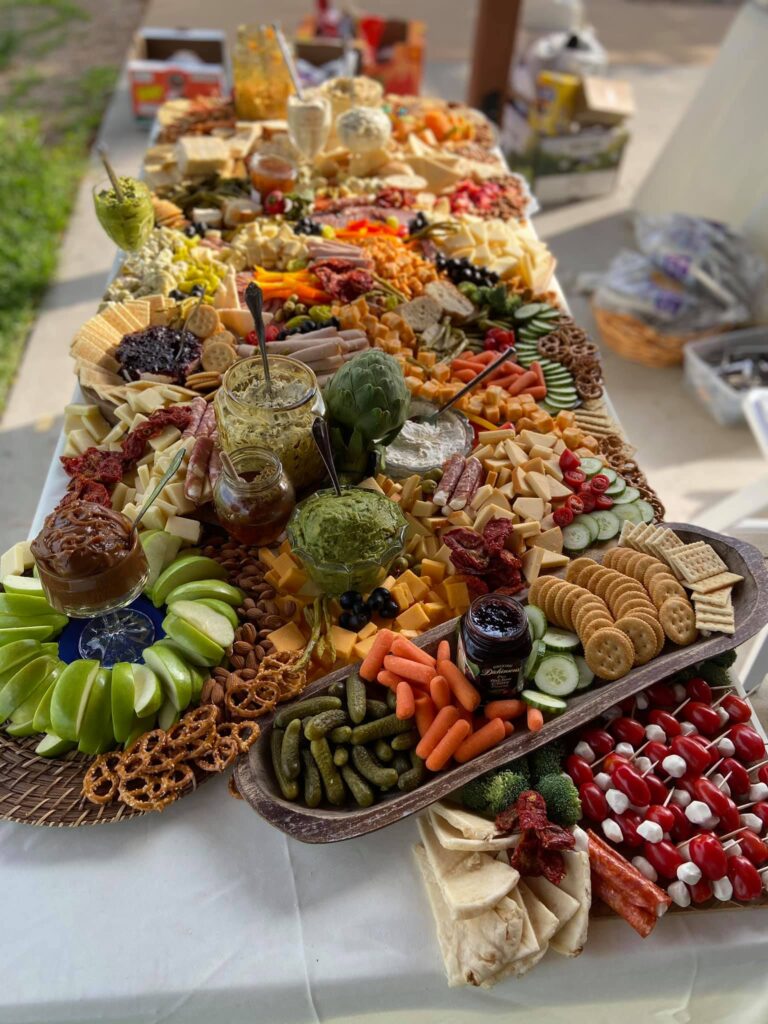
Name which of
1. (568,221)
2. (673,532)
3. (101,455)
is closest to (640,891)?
(673,532)

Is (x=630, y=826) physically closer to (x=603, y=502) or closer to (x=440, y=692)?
(x=440, y=692)

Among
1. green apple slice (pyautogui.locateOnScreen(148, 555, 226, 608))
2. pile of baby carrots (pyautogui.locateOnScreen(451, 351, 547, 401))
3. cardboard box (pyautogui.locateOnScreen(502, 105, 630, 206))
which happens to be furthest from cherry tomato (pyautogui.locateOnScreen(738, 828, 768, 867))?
cardboard box (pyautogui.locateOnScreen(502, 105, 630, 206))

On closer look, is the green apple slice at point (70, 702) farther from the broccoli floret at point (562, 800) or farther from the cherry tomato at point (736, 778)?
the cherry tomato at point (736, 778)

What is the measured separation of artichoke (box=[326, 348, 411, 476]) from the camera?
212cm

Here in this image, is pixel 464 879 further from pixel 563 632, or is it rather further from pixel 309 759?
pixel 563 632

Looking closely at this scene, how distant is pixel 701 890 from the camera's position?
1.62m

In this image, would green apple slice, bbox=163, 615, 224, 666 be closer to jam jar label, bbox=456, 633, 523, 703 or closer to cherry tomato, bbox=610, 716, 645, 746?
jam jar label, bbox=456, 633, 523, 703

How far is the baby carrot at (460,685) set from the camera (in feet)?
5.84

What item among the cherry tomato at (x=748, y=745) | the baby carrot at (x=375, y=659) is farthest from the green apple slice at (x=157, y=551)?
the cherry tomato at (x=748, y=745)

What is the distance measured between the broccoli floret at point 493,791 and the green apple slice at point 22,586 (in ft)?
3.47

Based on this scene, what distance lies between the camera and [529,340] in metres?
2.88

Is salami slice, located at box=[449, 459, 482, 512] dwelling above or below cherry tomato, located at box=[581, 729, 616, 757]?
above

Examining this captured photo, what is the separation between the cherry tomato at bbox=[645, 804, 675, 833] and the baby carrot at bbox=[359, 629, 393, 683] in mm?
614

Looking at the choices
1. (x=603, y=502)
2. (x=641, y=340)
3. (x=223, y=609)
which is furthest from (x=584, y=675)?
(x=641, y=340)
